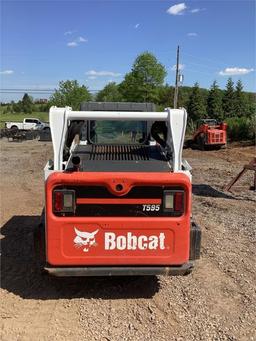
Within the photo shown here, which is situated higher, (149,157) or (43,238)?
(149,157)

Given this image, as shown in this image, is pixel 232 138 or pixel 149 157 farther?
pixel 232 138

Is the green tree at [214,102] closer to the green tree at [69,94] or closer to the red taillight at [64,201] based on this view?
the green tree at [69,94]

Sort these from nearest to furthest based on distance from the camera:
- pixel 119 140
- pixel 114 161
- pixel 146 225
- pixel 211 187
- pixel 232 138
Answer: pixel 146 225, pixel 114 161, pixel 119 140, pixel 211 187, pixel 232 138

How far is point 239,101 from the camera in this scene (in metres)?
66.7

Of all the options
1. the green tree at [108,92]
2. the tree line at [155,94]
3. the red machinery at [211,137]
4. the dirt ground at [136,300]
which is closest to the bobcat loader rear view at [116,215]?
the dirt ground at [136,300]

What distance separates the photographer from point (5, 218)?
8.11 metres

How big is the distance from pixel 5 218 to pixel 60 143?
13.2 feet

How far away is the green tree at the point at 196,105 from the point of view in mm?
63938

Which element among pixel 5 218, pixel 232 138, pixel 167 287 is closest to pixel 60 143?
pixel 167 287

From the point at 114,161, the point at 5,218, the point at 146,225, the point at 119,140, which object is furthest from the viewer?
the point at 5,218

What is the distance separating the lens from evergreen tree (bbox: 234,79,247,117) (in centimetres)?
6488

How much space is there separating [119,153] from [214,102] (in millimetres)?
61539

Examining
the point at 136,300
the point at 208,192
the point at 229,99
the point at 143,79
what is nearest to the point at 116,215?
the point at 136,300

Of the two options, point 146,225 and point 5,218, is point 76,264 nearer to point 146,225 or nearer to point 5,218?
point 146,225
